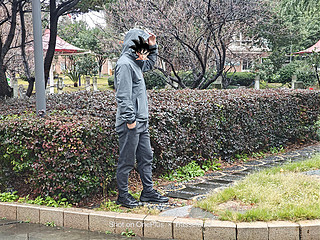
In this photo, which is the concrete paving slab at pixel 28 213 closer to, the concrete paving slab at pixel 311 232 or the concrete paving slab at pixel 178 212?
the concrete paving slab at pixel 178 212

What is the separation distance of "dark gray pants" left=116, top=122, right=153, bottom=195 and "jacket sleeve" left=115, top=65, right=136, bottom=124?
0.17m

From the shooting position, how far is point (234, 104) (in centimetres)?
753

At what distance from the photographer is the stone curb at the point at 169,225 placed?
3.90m

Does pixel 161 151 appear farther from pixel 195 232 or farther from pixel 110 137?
pixel 195 232

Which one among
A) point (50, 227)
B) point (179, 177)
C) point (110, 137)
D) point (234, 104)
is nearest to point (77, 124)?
point (110, 137)

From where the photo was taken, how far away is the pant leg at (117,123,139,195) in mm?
4559

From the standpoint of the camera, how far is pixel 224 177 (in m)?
6.23

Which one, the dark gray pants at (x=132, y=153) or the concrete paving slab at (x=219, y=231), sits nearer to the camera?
the concrete paving slab at (x=219, y=231)

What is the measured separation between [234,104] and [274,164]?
1343 millimetres

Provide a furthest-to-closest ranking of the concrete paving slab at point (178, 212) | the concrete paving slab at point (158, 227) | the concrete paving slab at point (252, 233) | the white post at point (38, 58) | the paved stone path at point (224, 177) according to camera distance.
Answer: the white post at point (38, 58), the paved stone path at point (224, 177), the concrete paving slab at point (178, 212), the concrete paving slab at point (158, 227), the concrete paving slab at point (252, 233)

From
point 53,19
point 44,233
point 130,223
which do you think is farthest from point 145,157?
point 53,19

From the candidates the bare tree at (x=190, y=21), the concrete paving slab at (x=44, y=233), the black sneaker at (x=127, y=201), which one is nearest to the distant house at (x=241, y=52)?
the bare tree at (x=190, y=21)

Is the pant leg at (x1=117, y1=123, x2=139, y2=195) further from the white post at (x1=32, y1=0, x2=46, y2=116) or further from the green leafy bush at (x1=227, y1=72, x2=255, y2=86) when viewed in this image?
the green leafy bush at (x1=227, y1=72, x2=255, y2=86)

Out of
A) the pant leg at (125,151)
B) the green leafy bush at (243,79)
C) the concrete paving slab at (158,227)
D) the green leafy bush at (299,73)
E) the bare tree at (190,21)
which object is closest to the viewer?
the concrete paving slab at (158,227)
